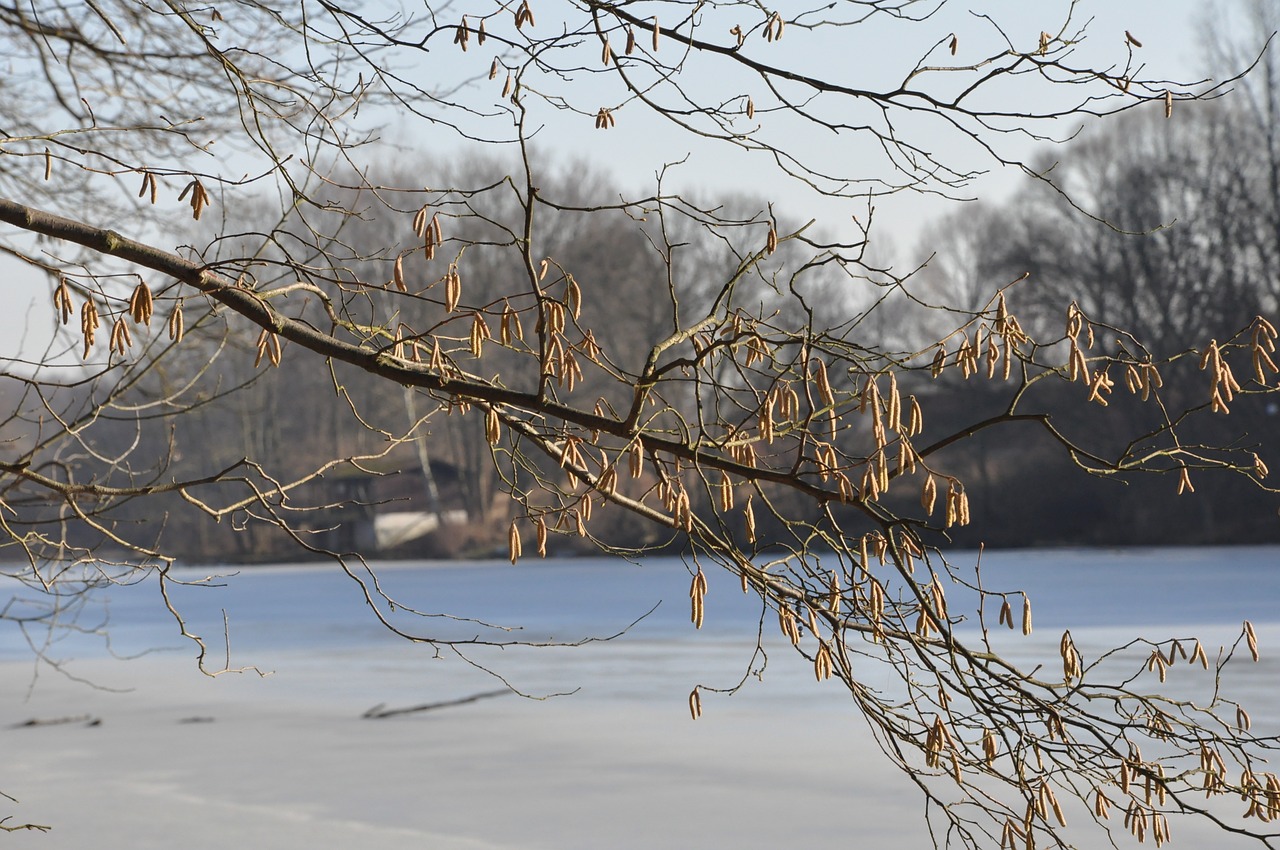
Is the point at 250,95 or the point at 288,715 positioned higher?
the point at 250,95

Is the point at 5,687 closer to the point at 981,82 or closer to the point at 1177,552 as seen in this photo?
the point at 981,82

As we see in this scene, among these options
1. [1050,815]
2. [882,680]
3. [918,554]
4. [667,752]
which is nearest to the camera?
[918,554]

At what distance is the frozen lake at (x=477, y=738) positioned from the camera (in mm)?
6516

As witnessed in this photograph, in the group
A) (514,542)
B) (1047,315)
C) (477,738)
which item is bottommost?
(477,738)

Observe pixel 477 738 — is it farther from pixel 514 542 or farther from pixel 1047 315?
pixel 1047 315

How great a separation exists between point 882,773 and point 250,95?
513cm

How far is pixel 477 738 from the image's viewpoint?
8984mm

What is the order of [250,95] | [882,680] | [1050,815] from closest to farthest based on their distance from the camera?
1. [250,95]
2. [1050,815]
3. [882,680]

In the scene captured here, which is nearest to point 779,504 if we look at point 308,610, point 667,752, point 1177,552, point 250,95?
point 1177,552

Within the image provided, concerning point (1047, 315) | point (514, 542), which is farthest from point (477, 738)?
point (1047, 315)

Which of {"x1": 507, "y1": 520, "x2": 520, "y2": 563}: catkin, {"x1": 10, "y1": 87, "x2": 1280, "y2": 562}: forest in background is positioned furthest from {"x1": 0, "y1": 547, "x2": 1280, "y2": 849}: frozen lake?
{"x1": 10, "y1": 87, "x2": 1280, "y2": 562}: forest in background

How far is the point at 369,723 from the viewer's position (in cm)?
961

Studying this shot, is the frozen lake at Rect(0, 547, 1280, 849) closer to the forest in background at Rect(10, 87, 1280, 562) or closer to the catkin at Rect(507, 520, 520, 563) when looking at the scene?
the catkin at Rect(507, 520, 520, 563)

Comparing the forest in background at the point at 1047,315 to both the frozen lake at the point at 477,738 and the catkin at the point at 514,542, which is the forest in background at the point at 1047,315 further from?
the catkin at the point at 514,542
